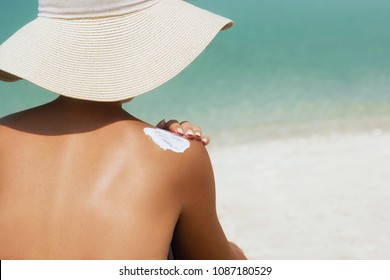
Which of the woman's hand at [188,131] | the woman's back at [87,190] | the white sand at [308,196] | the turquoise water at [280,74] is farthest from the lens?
the turquoise water at [280,74]

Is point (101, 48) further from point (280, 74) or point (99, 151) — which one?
point (280, 74)

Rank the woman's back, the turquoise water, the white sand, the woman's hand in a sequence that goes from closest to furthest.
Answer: the woman's back, the woman's hand, the white sand, the turquoise water

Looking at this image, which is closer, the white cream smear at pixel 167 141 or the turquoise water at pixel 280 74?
the white cream smear at pixel 167 141

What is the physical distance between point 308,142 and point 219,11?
3158mm

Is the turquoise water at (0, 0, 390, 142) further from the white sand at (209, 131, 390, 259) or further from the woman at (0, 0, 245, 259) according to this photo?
the woman at (0, 0, 245, 259)

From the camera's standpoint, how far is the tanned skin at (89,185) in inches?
46.1

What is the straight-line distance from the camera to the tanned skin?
3.84ft

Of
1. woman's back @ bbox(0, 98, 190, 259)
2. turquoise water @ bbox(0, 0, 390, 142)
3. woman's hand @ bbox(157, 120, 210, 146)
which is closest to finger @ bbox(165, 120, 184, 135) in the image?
woman's hand @ bbox(157, 120, 210, 146)

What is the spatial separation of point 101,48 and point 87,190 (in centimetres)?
26

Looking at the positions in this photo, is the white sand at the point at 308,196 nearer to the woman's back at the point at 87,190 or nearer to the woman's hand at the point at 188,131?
the woman's hand at the point at 188,131

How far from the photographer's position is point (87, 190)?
118 cm

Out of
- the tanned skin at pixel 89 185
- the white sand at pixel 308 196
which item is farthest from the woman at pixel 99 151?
the white sand at pixel 308 196

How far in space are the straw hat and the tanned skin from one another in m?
0.05

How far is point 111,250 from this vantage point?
1174mm
